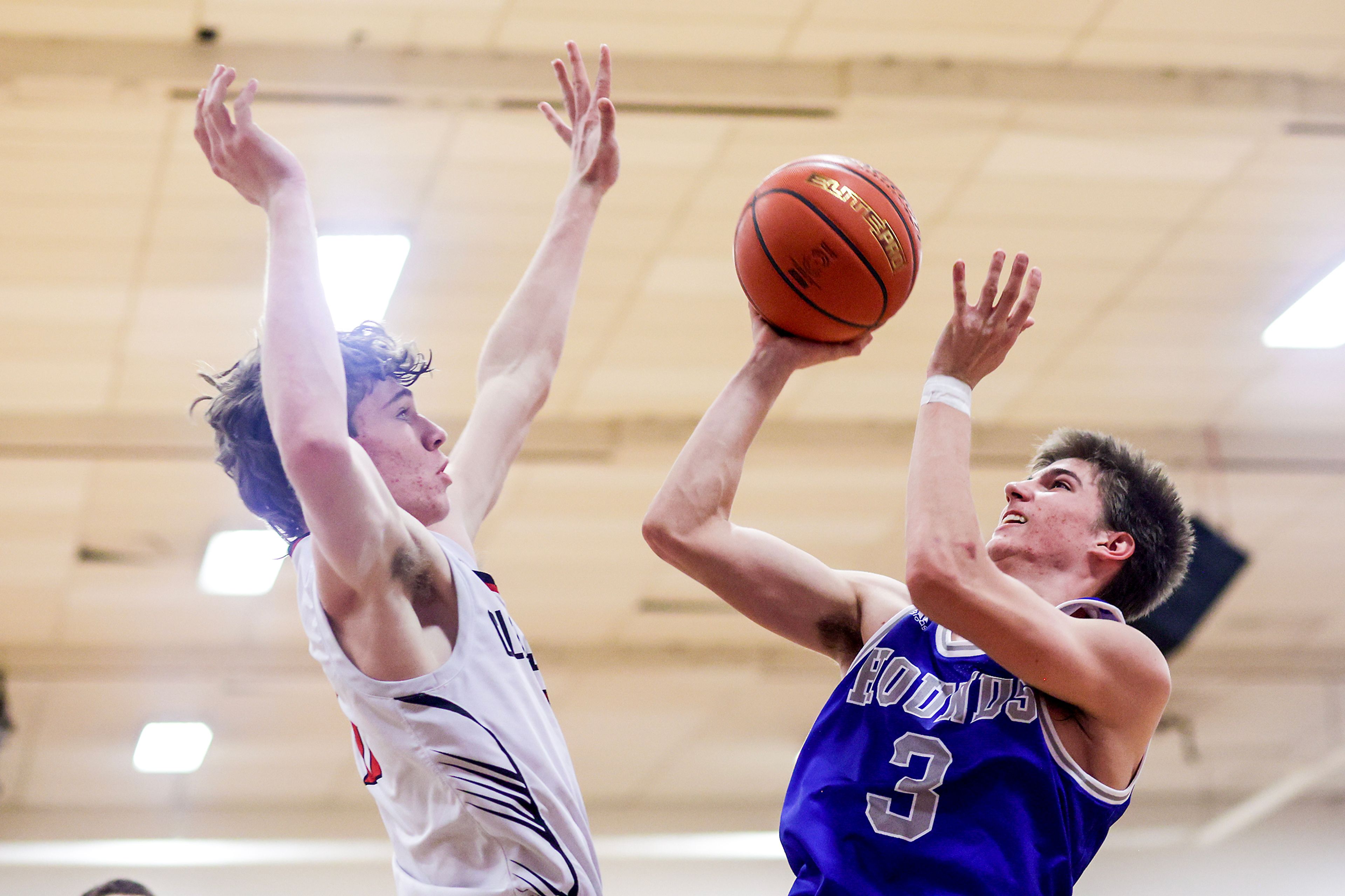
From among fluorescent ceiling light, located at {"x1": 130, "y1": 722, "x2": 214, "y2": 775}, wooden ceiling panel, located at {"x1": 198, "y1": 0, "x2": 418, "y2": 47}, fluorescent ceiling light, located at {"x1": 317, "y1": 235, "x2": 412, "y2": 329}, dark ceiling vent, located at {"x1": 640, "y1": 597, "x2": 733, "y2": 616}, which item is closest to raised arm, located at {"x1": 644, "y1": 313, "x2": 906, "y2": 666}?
wooden ceiling panel, located at {"x1": 198, "y1": 0, "x2": 418, "y2": 47}

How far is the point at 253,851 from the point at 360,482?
481 inches

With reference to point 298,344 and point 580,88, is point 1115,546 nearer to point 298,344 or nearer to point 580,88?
point 580,88

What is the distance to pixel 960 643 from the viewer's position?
2891 millimetres

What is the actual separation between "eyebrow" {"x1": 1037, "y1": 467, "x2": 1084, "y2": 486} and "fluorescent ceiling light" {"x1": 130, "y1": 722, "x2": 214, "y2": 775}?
34.4 ft

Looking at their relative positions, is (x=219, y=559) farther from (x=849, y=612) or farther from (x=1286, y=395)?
(x=849, y=612)

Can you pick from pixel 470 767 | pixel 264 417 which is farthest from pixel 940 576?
pixel 264 417

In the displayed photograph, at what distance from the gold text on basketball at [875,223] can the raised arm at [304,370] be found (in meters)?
1.09

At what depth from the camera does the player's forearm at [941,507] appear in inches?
103

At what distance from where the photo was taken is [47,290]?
7.35 m

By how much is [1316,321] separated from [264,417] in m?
6.82

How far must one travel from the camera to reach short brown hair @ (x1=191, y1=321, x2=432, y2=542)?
2.69 m

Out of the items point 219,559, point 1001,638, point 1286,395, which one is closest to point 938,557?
point 1001,638

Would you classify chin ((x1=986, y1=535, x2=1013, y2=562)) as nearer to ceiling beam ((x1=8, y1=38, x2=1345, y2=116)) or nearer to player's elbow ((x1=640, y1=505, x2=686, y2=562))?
player's elbow ((x1=640, y1=505, x2=686, y2=562))

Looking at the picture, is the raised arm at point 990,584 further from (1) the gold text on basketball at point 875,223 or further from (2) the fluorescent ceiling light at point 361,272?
(2) the fluorescent ceiling light at point 361,272
